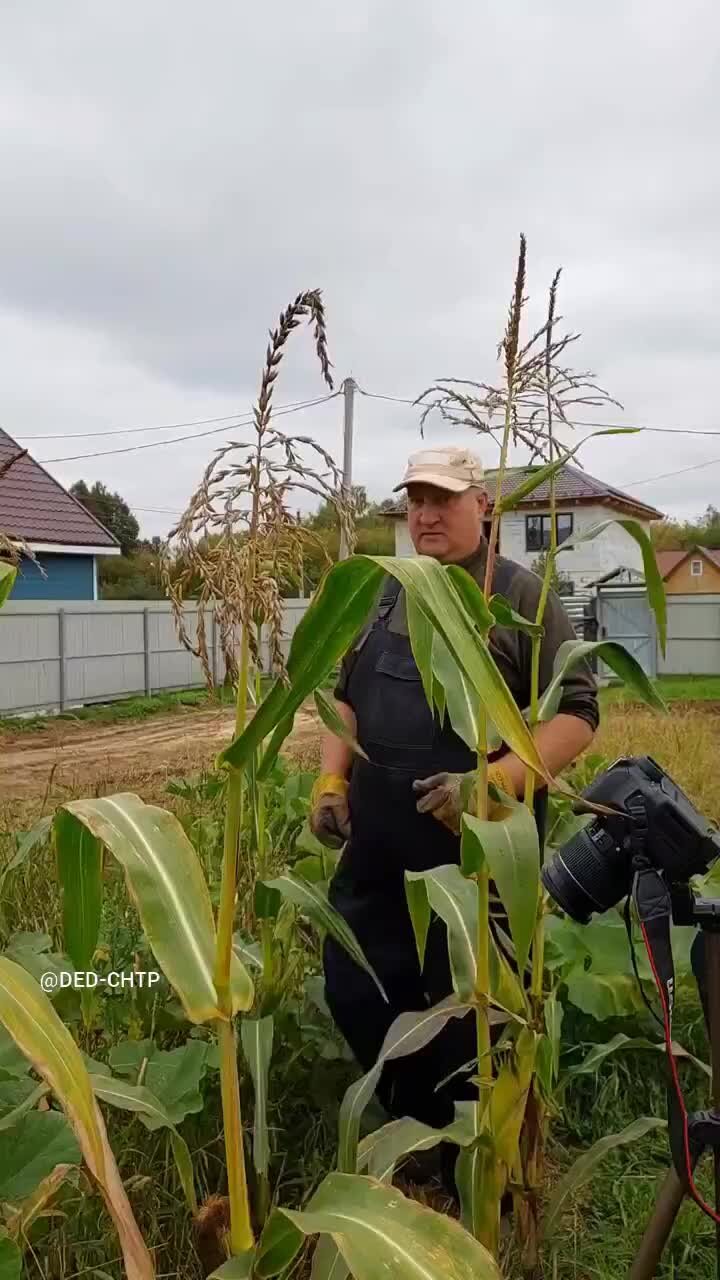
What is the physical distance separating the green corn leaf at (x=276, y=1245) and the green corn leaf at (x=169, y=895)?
0.24 meters

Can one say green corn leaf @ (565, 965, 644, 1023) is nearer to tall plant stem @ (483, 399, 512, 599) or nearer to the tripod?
the tripod

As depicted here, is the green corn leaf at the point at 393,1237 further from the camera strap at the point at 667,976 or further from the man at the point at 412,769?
the man at the point at 412,769

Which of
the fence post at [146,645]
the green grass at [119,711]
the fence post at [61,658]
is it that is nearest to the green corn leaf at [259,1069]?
the green grass at [119,711]

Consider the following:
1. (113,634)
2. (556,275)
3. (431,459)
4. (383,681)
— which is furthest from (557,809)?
(113,634)

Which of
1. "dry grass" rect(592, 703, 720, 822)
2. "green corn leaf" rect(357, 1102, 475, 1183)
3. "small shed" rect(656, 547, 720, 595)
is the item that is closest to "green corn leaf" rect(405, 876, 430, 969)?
"green corn leaf" rect(357, 1102, 475, 1183)

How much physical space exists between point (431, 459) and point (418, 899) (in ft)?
3.53

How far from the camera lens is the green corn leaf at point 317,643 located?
96 centimetres

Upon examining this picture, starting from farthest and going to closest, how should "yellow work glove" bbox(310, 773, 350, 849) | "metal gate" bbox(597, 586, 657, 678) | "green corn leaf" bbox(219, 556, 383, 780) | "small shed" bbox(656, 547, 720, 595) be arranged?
1. "small shed" bbox(656, 547, 720, 595)
2. "metal gate" bbox(597, 586, 657, 678)
3. "yellow work glove" bbox(310, 773, 350, 849)
4. "green corn leaf" bbox(219, 556, 383, 780)

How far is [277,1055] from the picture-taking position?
2361mm

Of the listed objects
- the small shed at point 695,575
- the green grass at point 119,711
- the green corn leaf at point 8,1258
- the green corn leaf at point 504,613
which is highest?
the small shed at point 695,575

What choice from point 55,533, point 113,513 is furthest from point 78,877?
point 113,513

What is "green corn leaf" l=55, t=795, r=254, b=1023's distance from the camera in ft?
3.41

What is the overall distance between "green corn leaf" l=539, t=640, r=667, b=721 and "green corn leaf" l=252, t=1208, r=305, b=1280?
0.94 meters

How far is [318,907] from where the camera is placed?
175cm
